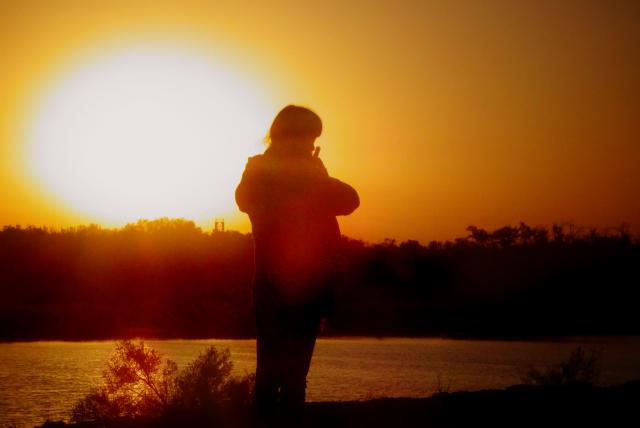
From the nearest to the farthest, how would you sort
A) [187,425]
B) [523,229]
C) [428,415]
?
[187,425]
[428,415]
[523,229]

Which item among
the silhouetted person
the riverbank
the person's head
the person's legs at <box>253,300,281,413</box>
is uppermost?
the person's head

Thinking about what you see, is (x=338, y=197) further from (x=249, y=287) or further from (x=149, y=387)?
(x=249, y=287)

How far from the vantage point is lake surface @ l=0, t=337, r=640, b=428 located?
1519 centimetres

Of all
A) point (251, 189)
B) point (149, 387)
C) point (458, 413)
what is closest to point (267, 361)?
point (251, 189)

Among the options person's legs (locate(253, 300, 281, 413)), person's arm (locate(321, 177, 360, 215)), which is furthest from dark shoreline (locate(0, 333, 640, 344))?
person's arm (locate(321, 177, 360, 215))

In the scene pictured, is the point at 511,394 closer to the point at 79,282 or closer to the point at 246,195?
the point at 246,195

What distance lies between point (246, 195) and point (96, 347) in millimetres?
22345

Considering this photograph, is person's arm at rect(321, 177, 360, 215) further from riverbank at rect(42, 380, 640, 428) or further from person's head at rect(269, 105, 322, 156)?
riverbank at rect(42, 380, 640, 428)

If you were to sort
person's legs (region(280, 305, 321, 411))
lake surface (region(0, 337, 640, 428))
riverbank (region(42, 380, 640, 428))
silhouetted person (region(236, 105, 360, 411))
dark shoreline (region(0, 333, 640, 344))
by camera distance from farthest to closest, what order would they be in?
dark shoreline (region(0, 333, 640, 344))
lake surface (region(0, 337, 640, 428))
riverbank (region(42, 380, 640, 428))
person's legs (region(280, 305, 321, 411))
silhouetted person (region(236, 105, 360, 411))

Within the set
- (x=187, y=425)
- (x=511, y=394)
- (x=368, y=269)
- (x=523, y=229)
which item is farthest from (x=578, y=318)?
(x=187, y=425)

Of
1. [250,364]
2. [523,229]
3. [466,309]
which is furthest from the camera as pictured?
[523,229]

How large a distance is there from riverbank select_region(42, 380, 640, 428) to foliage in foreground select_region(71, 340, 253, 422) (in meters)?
2.13

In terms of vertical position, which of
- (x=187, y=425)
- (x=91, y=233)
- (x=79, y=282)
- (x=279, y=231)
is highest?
(x=91, y=233)

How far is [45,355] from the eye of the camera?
24312 millimetres
